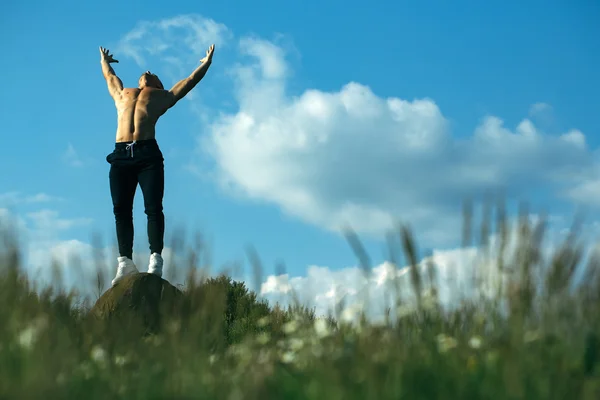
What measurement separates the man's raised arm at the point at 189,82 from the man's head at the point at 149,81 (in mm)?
293

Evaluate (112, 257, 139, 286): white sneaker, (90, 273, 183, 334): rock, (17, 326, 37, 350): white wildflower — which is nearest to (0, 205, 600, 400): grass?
(17, 326, 37, 350): white wildflower

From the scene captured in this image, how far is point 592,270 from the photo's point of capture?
4016mm

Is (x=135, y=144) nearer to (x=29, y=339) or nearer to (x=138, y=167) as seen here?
(x=138, y=167)

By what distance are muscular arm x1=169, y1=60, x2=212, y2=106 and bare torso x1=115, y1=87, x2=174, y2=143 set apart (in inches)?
3.0

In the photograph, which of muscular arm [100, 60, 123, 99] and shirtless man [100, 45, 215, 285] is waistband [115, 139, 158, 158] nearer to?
shirtless man [100, 45, 215, 285]

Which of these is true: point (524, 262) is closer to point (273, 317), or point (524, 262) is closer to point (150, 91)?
point (150, 91)

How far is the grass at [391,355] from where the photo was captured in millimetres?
3064

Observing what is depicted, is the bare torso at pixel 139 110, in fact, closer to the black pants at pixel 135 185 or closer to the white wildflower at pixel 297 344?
the black pants at pixel 135 185

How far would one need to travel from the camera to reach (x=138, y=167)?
8.52 meters

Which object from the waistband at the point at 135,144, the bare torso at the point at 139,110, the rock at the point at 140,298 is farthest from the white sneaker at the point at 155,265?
the bare torso at the point at 139,110

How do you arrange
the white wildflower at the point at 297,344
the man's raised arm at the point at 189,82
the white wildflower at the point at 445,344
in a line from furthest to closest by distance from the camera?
the man's raised arm at the point at 189,82
the white wildflower at the point at 297,344
the white wildflower at the point at 445,344

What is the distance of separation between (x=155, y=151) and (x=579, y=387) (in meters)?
6.35

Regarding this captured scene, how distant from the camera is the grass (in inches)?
121

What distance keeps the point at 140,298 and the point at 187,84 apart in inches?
120
